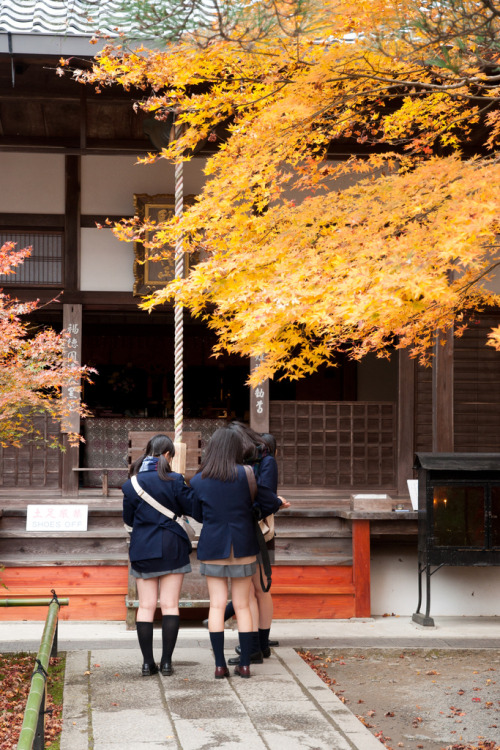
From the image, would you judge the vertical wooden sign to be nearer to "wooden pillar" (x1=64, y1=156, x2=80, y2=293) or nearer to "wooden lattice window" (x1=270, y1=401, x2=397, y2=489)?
"wooden pillar" (x1=64, y1=156, x2=80, y2=293)

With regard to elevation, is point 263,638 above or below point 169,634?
below

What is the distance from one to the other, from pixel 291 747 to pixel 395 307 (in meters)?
2.64

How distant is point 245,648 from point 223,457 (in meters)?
1.40

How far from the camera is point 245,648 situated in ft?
20.1

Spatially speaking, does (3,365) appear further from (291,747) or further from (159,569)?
(291,747)

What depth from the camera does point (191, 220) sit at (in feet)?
24.7

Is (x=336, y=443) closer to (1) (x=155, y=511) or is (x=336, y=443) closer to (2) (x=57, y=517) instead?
(2) (x=57, y=517)

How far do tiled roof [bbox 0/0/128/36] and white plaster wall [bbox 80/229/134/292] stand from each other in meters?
2.75

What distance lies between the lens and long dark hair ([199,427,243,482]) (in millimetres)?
6059

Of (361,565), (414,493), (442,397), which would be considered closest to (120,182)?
(442,397)

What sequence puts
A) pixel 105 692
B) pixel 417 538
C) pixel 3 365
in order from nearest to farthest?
Result: pixel 105 692 → pixel 3 365 → pixel 417 538

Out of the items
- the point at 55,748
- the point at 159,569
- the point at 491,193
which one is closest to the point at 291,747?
the point at 55,748

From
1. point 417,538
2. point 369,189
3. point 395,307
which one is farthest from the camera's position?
point 417,538

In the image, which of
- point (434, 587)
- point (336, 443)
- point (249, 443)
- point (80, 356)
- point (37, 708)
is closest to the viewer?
point (37, 708)
